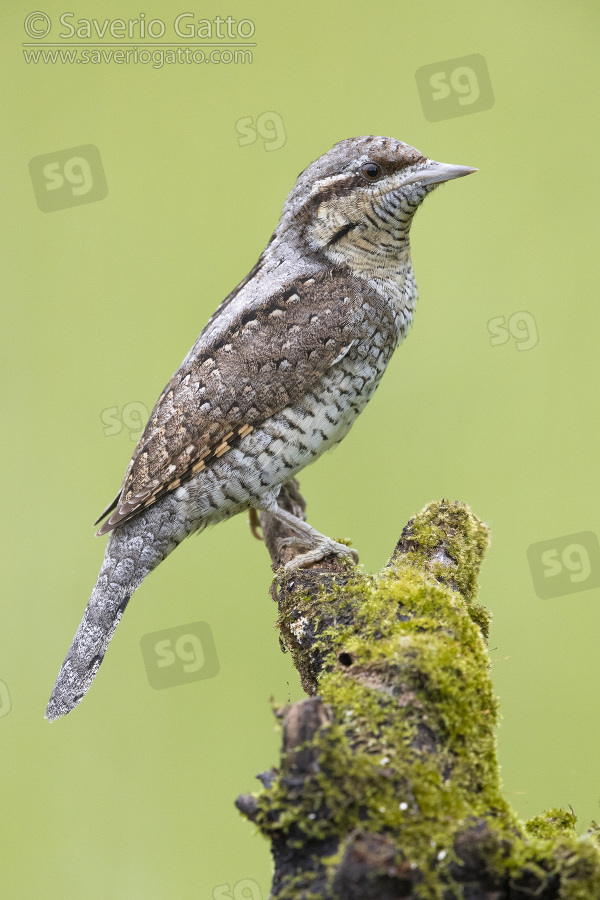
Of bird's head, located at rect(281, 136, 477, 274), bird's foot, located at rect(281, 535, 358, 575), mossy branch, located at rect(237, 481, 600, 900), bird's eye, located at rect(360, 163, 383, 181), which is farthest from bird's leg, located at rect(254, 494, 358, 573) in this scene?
bird's eye, located at rect(360, 163, 383, 181)

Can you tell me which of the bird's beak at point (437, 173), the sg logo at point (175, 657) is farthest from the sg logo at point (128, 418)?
the bird's beak at point (437, 173)

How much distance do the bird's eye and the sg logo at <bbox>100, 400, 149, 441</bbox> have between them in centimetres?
219

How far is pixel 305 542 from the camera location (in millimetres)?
3068

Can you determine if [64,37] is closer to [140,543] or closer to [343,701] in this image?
[140,543]

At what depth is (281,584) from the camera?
8.57 ft

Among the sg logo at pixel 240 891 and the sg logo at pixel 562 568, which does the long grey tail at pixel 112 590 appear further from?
the sg logo at pixel 562 568

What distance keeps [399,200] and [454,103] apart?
7.52 ft

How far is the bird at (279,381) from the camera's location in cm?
298

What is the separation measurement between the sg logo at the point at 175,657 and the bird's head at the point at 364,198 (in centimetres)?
215

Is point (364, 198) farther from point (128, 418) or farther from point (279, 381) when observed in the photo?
point (128, 418)

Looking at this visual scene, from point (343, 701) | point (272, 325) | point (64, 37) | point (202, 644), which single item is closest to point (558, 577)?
point (202, 644)

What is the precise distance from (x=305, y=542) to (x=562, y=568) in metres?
1.84

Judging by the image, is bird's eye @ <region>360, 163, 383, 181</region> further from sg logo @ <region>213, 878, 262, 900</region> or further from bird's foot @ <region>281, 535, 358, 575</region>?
sg logo @ <region>213, 878, 262, 900</region>

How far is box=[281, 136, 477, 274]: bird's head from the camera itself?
299 centimetres
